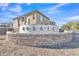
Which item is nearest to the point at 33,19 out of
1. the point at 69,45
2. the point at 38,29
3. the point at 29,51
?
the point at 38,29

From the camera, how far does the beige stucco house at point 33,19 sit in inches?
64.2

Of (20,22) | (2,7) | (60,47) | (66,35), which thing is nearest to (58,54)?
(60,47)

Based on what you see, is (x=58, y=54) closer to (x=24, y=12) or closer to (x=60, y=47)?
(x=60, y=47)

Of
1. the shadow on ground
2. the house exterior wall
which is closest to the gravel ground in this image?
the shadow on ground

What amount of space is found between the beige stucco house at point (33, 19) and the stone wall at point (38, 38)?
0.27 feet

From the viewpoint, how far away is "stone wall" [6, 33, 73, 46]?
165 cm

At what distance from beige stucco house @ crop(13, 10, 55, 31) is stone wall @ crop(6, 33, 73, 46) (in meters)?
0.08

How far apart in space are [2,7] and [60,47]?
0.62 m

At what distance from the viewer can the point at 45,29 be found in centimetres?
164

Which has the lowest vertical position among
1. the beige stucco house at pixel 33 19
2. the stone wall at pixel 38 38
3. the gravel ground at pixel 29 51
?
the gravel ground at pixel 29 51

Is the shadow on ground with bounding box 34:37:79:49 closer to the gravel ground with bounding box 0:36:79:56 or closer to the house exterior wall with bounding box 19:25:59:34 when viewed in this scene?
the gravel ground with bounding box 0:36:79:56

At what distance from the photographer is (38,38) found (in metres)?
1.65

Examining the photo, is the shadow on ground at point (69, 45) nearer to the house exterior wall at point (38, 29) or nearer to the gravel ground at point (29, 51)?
the gravel ground at point (29, 51)

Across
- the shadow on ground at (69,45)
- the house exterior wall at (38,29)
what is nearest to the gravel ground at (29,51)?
the shadow on ground at (69,45)
